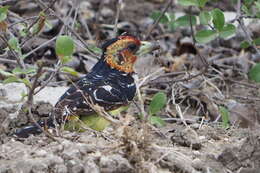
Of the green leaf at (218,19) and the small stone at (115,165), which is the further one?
the green leaf at (218,19)

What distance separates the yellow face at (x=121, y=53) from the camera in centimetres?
498

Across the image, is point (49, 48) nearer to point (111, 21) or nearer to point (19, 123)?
point (111, 21)

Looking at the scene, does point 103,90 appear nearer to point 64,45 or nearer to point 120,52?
point 120,52

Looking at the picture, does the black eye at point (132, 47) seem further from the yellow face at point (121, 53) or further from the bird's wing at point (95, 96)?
the bird's wing at point (95, 96)

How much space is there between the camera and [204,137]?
417 centimetres

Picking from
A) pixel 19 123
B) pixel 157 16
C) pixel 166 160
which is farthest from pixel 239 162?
pixel 157 16

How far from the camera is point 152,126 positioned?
342cm

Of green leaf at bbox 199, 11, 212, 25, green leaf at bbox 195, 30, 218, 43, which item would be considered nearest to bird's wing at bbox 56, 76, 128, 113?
green leaf at bbox 195, 30, 218, 43

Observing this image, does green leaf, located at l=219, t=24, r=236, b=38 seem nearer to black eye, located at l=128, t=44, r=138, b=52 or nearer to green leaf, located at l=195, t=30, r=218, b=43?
green leaf, located at l=195, t=30, r=218, b=43

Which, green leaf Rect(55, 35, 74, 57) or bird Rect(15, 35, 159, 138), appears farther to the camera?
bird Rect(15, 35, 159, 138)

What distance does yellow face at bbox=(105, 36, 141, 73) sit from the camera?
4.98 meters

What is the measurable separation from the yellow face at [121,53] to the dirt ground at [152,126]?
0.23m

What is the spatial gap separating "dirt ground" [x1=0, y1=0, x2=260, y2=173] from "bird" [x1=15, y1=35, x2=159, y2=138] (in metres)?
0.14

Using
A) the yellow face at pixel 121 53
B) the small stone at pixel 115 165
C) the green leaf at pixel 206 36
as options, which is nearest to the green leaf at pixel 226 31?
the green leaf at pixel 206 36
